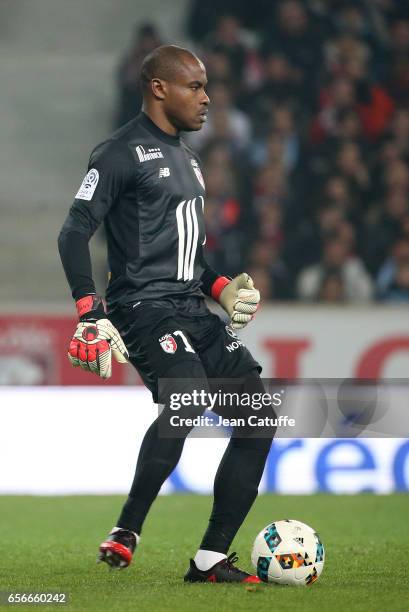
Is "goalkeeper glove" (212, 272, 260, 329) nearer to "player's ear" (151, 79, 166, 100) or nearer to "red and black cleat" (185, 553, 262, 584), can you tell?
"player's ear" (151, 79, 166, 100)

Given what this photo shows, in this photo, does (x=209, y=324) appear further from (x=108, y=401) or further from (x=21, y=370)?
(x=21, y=370)

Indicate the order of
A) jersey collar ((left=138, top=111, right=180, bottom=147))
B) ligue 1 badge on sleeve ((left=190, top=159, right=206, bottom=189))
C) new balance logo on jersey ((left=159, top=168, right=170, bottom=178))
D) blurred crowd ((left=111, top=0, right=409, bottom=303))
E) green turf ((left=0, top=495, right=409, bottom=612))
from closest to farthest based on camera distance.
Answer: green turf ((left=0, top=495, right=409, bottom=612)) → new balance logo on jersey ((left=159, top=168, right=170, bottom=178)) → jersey collar ((left=138, top=111, right=180, bottom=147)) → ligue 1 badge on sleeve ((left=190, top=159, right=206, bottom=189)) → blurred crowd ((left=111, top=0, right=409, bottom=303))

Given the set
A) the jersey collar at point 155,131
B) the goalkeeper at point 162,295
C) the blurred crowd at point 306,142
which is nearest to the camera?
the goalkeeper at point 162,295

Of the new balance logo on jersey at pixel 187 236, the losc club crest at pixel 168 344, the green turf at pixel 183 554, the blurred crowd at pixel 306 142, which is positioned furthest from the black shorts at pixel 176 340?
the blurred crowd at pixel 306 142

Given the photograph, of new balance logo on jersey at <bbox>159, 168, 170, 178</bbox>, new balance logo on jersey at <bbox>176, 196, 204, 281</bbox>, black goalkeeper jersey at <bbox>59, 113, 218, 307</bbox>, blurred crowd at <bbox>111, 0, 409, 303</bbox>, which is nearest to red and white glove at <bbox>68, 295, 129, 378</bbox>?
black goalkeeper jersey at <bbox>59, 113, 218, 307</bbox>

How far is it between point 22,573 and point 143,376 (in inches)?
42.8

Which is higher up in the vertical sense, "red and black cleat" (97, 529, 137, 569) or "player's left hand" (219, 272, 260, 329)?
"player's left hand" (219, 272, 260, 329)

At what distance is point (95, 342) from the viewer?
15.6 ft

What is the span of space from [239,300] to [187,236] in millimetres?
366

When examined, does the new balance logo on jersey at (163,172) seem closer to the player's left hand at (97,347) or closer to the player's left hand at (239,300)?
the player's left hand at (239,300)

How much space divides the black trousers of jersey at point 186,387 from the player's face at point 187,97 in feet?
2.59

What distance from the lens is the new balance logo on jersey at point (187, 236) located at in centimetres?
522

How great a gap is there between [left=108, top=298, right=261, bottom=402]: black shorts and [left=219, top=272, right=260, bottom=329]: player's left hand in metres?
0.10

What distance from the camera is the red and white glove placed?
4.76 meters
